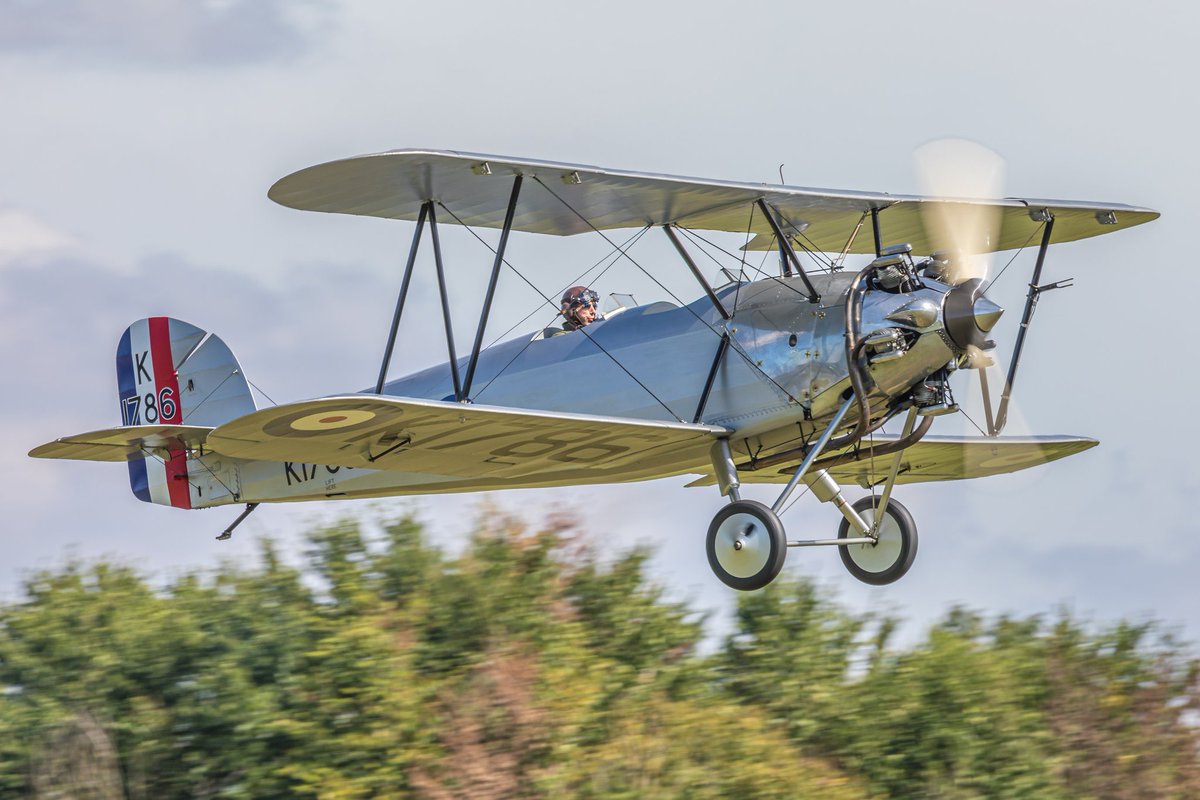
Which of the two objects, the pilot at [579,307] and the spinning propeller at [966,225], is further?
the pilot at [579,307]

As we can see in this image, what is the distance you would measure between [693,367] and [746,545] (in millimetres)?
1402

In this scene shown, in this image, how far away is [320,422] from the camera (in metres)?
10.1

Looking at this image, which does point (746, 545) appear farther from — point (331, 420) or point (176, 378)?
point (176, 378)

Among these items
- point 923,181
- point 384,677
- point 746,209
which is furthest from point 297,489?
point 923,181

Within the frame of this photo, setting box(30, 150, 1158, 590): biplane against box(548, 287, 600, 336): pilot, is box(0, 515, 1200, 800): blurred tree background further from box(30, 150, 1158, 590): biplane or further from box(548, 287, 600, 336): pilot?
box(548, 287, 600, 336): pilot

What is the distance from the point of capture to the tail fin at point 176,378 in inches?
591

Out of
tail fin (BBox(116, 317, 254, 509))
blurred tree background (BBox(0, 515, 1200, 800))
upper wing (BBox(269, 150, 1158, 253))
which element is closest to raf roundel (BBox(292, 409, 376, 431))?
upper wing (BBox(269, 150, 1158, 253))

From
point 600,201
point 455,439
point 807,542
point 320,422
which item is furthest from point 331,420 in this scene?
point 807,542

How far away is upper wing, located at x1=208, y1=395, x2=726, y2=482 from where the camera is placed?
394 inches

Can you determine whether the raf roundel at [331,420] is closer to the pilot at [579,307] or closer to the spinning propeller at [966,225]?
the pilot at [579,307]

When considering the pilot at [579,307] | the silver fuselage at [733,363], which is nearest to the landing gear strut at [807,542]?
the silver fuselage at [733,363]

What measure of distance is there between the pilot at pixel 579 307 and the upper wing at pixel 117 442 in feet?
8.87

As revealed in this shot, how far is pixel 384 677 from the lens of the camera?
1321cm

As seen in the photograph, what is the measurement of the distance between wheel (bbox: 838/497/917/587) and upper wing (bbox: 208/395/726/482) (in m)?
1.42
